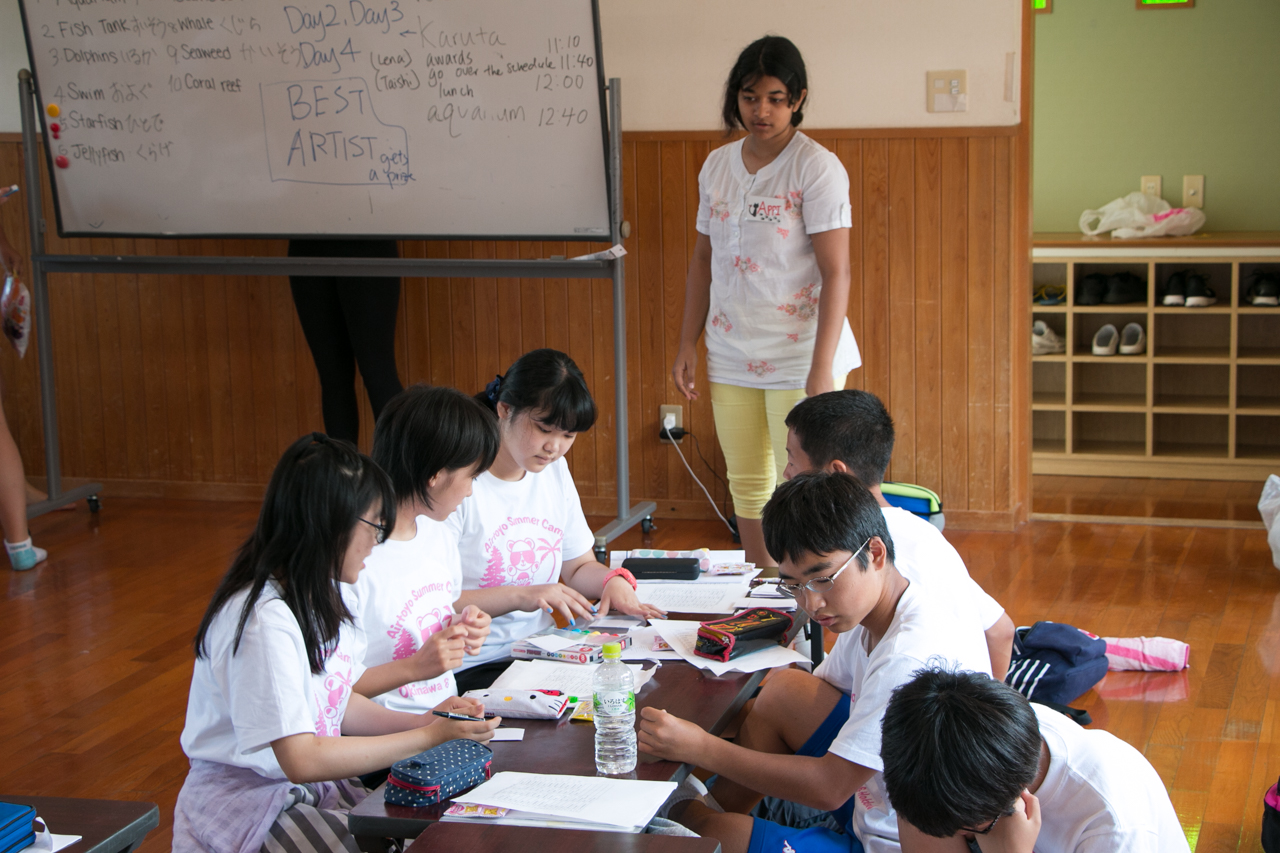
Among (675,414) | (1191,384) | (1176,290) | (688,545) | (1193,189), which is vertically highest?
(1193,189)

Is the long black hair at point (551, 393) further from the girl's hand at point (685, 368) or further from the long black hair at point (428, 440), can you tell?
the girl's hand at point (685, 368)

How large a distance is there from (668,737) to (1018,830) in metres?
0.42

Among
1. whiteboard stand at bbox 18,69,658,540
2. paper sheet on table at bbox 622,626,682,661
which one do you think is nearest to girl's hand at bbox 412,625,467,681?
paper sheet on table at bbox 622,626,682,661

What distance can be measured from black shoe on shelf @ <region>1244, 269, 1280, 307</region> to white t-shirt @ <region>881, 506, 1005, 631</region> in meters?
3.30

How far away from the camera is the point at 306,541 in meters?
1.52

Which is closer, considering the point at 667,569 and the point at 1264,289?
the point at 667,569

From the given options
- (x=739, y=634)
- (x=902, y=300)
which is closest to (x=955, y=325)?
(x=902, y=300)

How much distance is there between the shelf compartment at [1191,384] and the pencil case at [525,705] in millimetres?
3966

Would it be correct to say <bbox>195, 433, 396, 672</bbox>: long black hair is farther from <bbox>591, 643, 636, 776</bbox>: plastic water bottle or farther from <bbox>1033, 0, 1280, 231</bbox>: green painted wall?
<bbox>1033, 0, 1280, 231</bbox>: green painted wall

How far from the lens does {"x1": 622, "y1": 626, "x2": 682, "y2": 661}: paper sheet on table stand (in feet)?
5.86

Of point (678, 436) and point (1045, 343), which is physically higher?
point (1045, 343)

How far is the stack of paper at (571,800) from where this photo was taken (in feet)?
4.16

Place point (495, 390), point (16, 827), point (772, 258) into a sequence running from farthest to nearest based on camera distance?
point (772, 258)
point (495, 390)
point (16, 827)

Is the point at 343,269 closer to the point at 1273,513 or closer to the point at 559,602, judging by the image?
the point at 559,602
